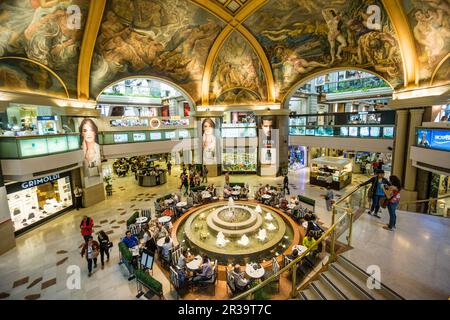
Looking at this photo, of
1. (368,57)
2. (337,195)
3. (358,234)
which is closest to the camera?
(358,234)

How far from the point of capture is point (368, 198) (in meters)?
7.56

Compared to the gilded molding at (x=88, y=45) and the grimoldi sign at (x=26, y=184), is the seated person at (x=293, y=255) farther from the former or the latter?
the gilded molding at (x=88, y=45)

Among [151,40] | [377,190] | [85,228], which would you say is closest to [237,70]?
[151,40]

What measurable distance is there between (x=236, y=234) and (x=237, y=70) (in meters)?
13.8

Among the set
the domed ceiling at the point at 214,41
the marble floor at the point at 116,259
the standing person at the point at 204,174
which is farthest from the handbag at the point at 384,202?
the standing person at the point at 204,174

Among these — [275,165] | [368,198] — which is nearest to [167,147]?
[275,165]

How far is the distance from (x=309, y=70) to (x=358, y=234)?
1385 centimetres

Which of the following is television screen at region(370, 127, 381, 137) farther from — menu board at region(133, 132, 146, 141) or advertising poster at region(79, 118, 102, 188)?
advertising poster at region(79, 118, 102, 188)

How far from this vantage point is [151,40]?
13281mm

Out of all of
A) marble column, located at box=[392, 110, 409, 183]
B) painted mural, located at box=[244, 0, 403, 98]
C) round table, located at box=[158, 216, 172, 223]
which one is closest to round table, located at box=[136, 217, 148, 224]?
round table, located at box=[158, 216, 172, 223]

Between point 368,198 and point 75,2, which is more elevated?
point 75,2

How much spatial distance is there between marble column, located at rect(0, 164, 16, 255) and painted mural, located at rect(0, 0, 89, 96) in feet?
18.9

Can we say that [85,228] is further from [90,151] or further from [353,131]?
[353,131]
